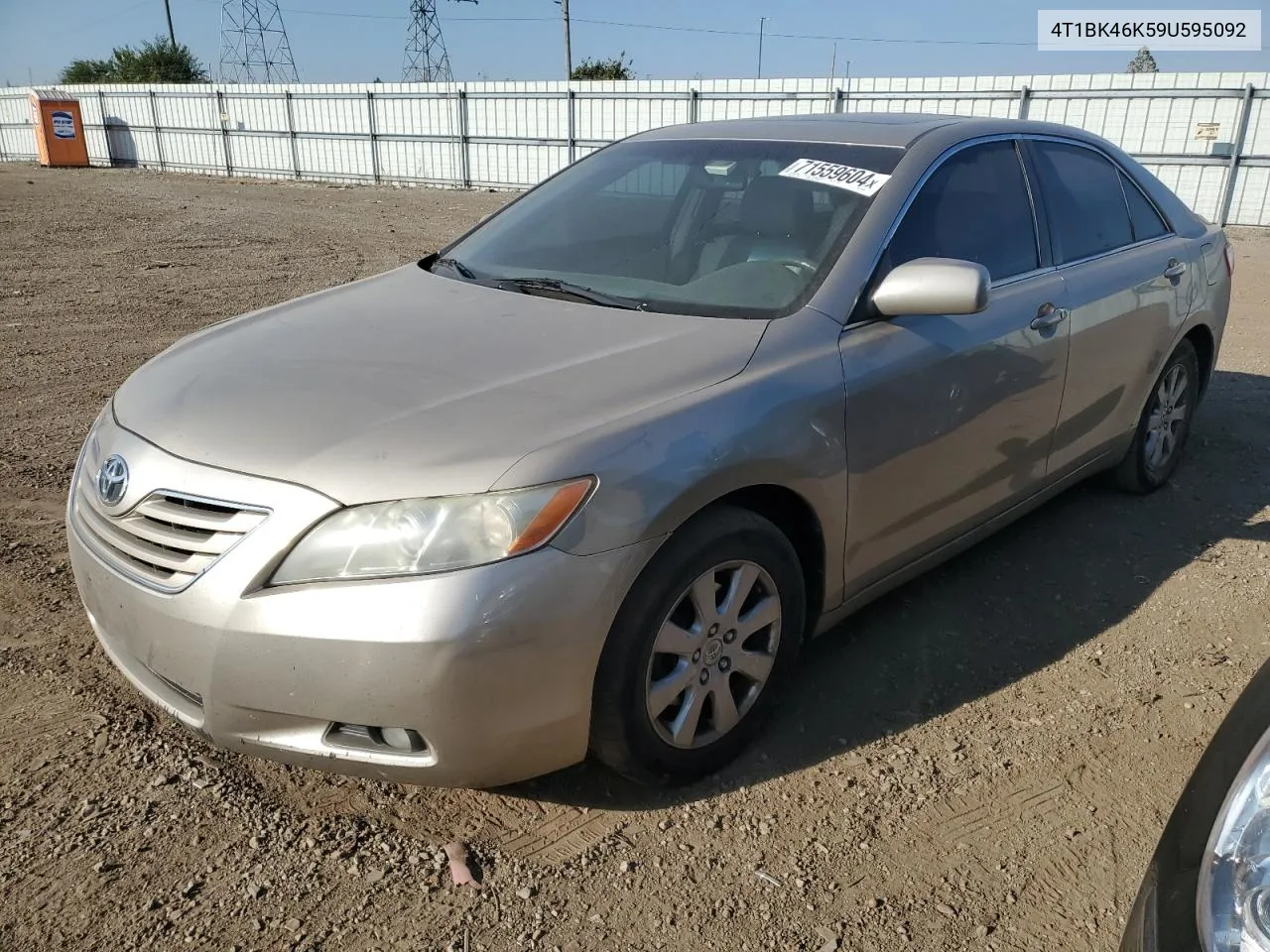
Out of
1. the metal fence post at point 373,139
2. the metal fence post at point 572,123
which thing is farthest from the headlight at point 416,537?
the metal fence post at point 373,139

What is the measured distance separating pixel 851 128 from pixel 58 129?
105 feet

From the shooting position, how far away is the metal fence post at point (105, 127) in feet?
97.4

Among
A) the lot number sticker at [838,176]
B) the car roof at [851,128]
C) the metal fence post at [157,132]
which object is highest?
the car roof at [851,128]

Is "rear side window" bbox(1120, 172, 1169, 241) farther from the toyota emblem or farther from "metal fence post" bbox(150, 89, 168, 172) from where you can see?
"metal fence post" bbox(150, 89, 168, 172)

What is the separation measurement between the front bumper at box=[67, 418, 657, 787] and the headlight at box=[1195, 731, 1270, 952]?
3.81 ft

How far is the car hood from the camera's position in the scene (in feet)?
6.83

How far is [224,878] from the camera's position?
2.18 meters

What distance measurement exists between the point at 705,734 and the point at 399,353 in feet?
4.17

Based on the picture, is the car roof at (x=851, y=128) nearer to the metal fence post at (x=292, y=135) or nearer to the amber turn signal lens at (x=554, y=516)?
the amber turn signal lens at (x=554, y=516)

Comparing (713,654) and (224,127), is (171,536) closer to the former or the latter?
(713,654)

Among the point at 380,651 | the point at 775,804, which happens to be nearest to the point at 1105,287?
the point at 775,804

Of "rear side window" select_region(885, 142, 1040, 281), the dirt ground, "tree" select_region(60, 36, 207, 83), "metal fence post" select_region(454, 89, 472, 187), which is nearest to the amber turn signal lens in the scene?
the dirt ground

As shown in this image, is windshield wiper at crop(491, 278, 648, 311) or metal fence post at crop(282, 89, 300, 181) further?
metal fence post at crop(282, 89, 300, 181)

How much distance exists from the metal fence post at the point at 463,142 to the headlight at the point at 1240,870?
22.7 metres
